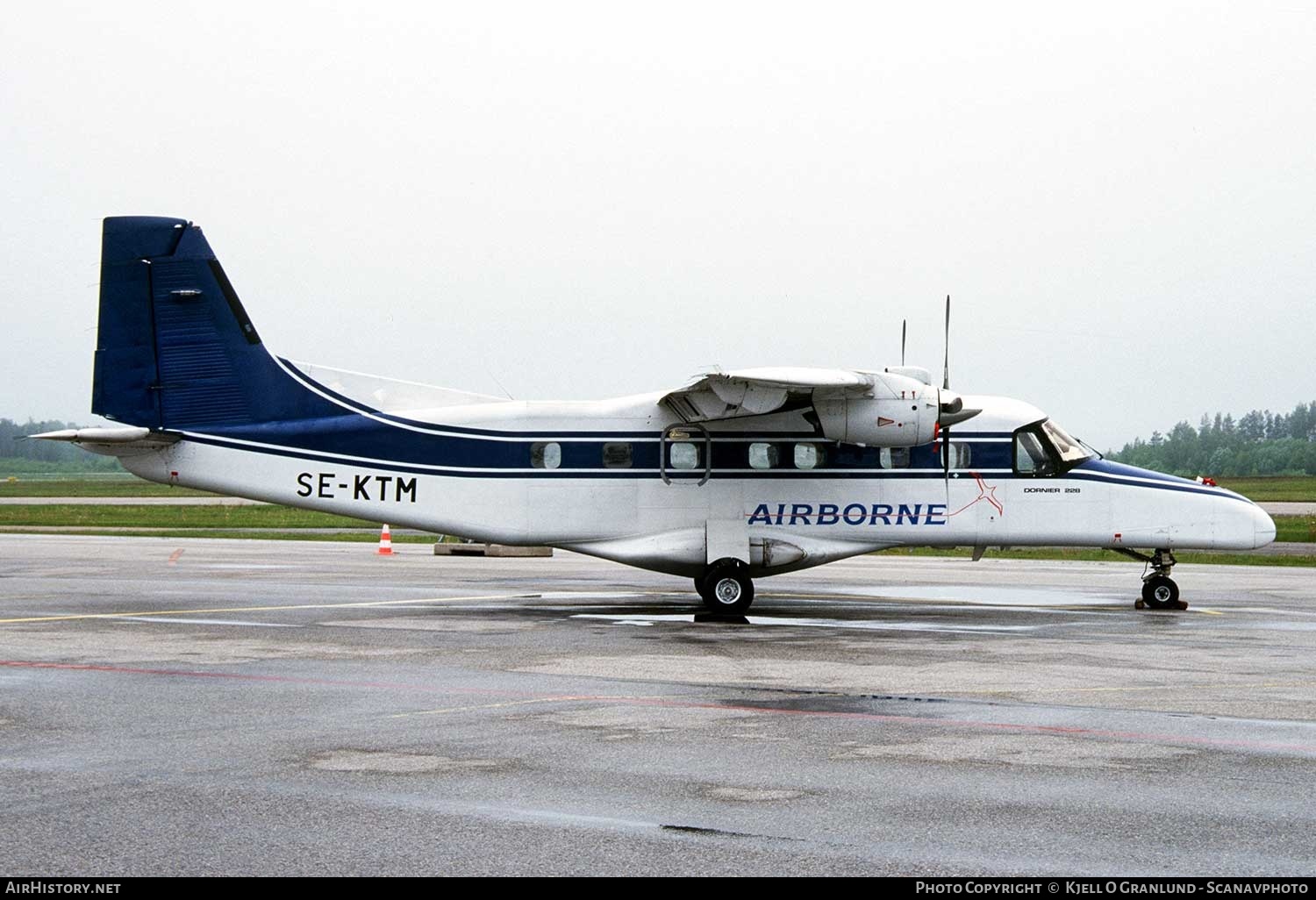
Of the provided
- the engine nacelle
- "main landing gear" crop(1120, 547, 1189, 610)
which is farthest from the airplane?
the engine nacelle

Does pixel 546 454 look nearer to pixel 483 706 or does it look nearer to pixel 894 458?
pixel 894 458

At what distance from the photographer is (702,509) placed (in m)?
20.0

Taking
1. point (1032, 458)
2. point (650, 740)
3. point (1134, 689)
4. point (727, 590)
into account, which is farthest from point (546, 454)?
point (650, 740)

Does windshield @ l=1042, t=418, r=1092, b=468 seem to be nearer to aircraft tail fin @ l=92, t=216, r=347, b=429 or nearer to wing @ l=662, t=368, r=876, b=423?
wing @ l=662, t=368, r=876, b=423

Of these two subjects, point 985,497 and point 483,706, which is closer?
point 483,706

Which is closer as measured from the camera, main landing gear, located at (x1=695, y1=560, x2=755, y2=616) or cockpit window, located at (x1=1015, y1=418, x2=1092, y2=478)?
main landing gear, located at (x1=695, y1=560, x2=755, y2=616)

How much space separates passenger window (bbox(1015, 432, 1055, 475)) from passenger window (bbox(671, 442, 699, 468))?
4.80 meters

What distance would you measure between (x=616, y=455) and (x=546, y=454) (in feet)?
3.41

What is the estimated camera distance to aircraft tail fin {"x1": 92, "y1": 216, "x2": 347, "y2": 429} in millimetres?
19875

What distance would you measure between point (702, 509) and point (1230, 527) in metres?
7.88

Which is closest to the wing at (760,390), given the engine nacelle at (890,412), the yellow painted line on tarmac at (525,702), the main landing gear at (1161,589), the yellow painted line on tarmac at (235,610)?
the engine nacelle at (890,412)

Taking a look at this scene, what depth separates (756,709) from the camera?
10.9 m

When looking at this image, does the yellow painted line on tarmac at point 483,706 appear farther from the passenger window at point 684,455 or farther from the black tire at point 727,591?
the passenger window at point 684,455

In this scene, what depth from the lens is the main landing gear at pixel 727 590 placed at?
63.1 feet
